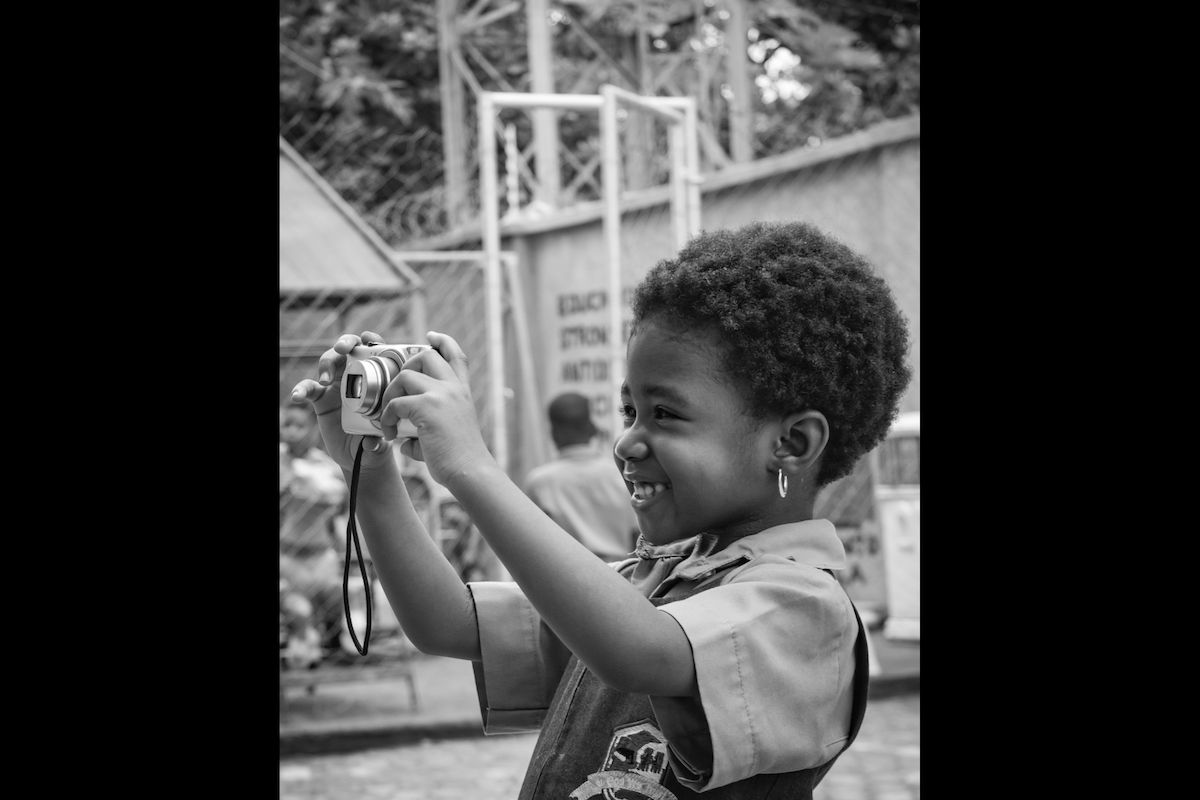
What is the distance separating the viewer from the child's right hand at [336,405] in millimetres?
1416

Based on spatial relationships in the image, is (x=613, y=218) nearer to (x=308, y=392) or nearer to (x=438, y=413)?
(x=308, y=392)

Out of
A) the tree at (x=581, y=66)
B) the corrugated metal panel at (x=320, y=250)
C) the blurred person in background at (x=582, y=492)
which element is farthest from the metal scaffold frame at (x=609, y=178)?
the tree at (x=581, y=66)

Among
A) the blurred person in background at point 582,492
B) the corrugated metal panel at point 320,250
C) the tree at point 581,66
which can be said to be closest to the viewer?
the blurred person in background at point 582,492

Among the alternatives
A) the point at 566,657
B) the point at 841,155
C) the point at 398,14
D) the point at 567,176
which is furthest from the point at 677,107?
the point at 398,14

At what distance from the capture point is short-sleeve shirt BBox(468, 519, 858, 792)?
1256mm

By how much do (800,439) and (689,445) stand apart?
13cm

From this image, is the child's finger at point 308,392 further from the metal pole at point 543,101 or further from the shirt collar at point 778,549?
the metal pole at point 543,101

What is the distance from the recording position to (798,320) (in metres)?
1.39

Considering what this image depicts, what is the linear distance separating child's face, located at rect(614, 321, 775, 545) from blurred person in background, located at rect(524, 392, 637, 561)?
421 cm

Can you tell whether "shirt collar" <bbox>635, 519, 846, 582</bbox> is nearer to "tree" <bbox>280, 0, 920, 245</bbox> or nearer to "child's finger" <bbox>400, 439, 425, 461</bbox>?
"child's finger" <bbox>400, 439, 425, 461</bbox>

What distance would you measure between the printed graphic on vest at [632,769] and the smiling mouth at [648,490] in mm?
232

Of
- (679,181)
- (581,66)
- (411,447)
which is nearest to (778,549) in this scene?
(411,447)

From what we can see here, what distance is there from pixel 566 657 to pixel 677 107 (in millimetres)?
4131

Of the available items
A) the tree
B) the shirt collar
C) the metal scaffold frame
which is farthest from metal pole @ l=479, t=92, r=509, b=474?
the tree
